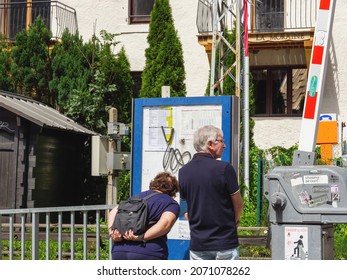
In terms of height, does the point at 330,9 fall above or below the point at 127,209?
above

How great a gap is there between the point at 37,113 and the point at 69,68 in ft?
11.4

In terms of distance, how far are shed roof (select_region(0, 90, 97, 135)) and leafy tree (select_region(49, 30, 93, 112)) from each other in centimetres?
97

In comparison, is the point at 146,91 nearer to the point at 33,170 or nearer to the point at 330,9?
the point at 33,170

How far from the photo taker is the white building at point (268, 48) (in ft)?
69.6

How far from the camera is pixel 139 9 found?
929 inches

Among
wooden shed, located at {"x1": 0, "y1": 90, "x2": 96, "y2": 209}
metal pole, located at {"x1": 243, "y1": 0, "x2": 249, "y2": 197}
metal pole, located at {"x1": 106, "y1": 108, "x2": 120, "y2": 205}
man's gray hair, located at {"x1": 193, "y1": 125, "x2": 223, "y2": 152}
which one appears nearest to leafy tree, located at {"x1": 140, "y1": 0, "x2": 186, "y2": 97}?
wooden shed, located at {"x1": 0, "y1": 90, "x2": 96, "y2": 209}

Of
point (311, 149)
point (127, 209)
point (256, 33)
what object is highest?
point (256, 33)

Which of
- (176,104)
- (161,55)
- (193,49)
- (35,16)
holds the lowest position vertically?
(176,104)

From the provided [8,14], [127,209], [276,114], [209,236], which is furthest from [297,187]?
[8,14]

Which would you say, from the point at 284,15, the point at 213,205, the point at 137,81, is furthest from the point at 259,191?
the point at 213,205

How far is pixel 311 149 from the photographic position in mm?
6301

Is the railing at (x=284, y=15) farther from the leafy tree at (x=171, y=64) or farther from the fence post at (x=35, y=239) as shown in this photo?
the fence post at (x=35, y=239)

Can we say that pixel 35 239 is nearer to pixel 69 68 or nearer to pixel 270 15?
pixel 69 68
